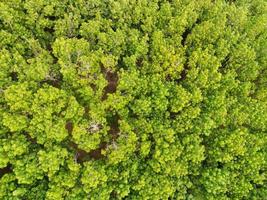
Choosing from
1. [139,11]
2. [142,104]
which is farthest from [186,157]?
Result: [139,11]

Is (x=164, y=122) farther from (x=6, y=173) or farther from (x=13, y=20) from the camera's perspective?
(x=13, y=20)

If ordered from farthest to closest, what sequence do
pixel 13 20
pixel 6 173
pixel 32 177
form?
pixel 13 20 < pixel 6 173 < pixel 32 177

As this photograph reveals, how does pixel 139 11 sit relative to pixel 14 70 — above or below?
above

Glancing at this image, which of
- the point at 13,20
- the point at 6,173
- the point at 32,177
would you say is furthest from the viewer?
the point at 13,20

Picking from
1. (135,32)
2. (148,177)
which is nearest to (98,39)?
(135,32)

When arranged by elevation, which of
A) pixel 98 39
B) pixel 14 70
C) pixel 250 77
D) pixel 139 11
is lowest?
pixel 14 70

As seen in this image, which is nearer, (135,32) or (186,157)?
(186,157)

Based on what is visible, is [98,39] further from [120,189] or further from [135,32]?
[120,189]
